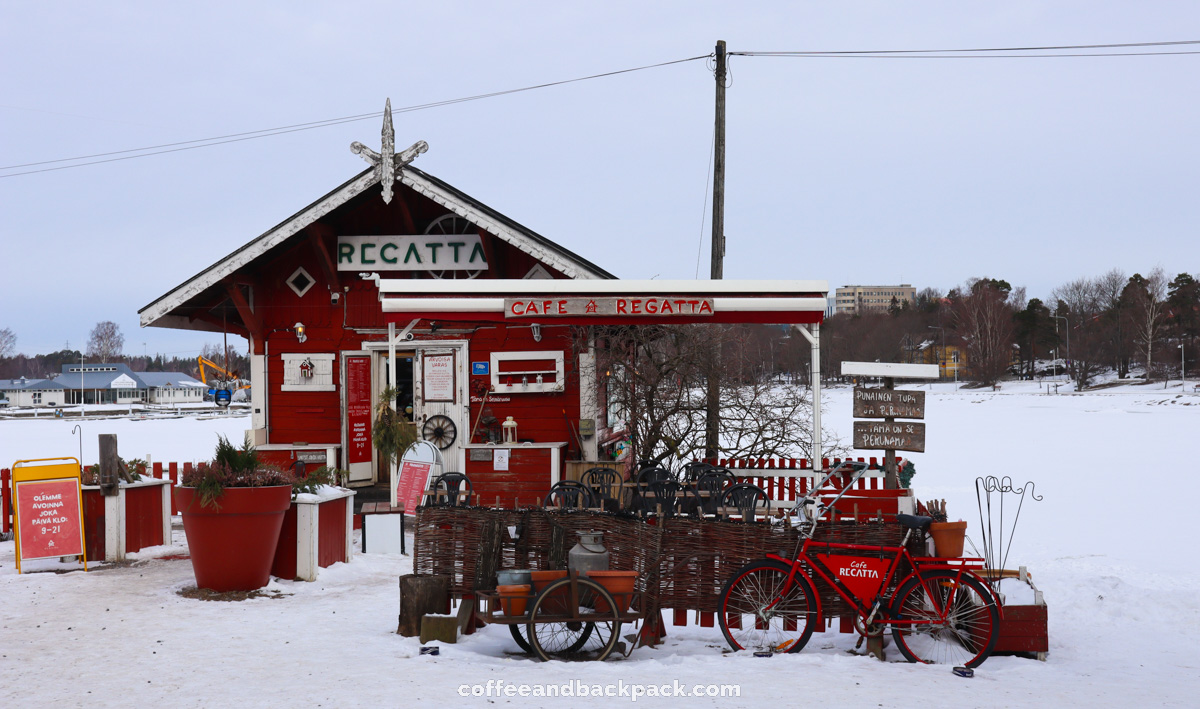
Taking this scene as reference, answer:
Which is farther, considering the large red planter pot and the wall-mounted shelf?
the wall-mounted shelf

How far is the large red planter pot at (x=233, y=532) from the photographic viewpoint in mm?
7539

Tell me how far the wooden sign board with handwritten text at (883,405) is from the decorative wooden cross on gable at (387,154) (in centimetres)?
664

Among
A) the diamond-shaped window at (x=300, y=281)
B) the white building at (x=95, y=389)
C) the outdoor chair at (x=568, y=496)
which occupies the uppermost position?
the diamond-shaped window at (x=300, y=281)

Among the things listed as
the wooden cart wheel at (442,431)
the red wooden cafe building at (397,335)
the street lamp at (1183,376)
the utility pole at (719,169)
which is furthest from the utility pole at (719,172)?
the street lamp at (1183,376)

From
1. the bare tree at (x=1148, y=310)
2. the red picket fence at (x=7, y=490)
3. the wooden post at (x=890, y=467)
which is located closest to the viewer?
the wooden post at (x=890, y=467)

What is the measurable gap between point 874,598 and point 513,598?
2.50 m

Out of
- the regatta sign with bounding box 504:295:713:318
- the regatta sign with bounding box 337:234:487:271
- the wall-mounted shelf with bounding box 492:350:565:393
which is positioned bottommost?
the wall-mounted shelf with bounding box 492:350:565:393

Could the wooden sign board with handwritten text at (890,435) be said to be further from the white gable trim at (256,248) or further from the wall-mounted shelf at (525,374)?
the white gable trim at (256,248)

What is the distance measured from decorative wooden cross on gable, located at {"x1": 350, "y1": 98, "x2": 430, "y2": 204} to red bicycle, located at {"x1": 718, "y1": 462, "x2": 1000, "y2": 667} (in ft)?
26.2

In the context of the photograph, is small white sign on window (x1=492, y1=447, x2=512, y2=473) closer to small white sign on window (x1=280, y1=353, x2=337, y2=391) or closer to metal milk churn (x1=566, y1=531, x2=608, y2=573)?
small white sign on window (x1=280, y1=353, x2=337, y2=391)

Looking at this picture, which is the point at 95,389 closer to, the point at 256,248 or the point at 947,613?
the point at 256,248

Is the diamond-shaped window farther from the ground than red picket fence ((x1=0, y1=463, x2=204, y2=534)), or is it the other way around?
the diamond-shaped window

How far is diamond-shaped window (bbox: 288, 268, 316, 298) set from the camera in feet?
43.9

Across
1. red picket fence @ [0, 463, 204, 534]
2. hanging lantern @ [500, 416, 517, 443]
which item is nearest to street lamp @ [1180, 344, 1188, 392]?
hanging lantern @ [500, 416, 517, 443]
